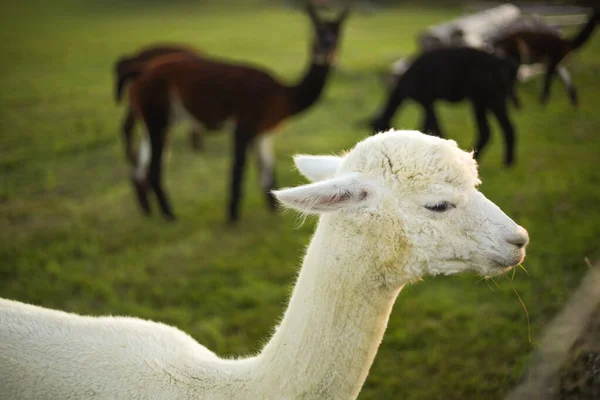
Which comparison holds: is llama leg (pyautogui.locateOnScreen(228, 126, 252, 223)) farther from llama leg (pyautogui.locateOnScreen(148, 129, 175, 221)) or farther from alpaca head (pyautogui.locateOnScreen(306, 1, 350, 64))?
alpaca head (pyautogui.locateOnScreen(306, 1, 350, 64))

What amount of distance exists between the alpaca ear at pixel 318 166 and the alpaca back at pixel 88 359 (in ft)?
2.96

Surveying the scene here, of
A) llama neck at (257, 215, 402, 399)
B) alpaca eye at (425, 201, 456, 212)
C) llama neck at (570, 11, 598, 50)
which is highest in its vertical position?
alpaca eye at (425, 201, 456, 212)

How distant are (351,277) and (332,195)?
337 millimetres

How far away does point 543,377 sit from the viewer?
105 inches

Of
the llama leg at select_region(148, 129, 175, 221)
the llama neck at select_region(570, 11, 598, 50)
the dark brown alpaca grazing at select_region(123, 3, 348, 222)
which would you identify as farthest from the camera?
the llama neck at select_region(570, 11, 598, 50)

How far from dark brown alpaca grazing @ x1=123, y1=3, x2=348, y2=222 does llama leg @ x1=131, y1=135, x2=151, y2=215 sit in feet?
0.04

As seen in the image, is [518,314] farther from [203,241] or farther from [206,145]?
[206,145]

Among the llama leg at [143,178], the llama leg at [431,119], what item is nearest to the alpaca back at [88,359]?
the llama leg at [143,178]

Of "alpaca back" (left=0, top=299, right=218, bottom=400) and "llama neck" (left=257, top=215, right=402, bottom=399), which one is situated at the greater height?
"llama neck" (left=257, top=215, right=402, bottom=399)

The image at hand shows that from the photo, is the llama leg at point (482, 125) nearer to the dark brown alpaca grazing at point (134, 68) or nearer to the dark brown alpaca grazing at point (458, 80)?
the dark brown alpaca grazing at point (458, 80)

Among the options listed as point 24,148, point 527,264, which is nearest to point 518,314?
point 527,264

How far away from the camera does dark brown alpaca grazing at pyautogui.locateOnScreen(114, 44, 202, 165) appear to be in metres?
6.93

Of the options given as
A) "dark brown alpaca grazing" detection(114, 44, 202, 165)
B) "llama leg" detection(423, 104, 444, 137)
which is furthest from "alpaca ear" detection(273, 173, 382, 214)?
"dark brown alpaca grazing" detection(114, 44, 202, 165)

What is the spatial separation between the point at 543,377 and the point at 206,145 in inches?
284
